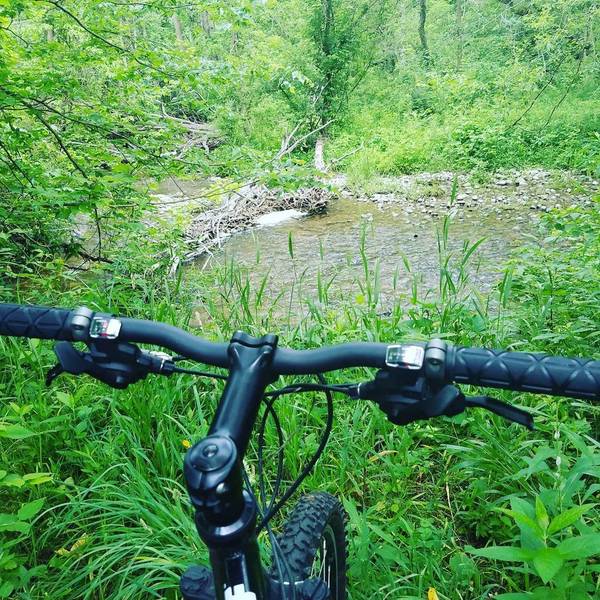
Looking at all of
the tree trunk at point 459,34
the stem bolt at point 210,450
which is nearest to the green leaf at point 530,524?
the stem bolt at point 210,450

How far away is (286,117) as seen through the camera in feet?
50.5

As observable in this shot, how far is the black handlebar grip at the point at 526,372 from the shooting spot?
0.78 meters

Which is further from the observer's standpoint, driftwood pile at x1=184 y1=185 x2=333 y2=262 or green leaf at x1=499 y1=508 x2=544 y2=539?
driftwood pile at x1=184 y1=185 x2=333 y2=262

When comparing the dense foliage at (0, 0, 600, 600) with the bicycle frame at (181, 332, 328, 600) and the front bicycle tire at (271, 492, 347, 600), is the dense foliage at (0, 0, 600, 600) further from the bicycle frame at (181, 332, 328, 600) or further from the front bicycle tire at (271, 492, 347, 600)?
the bicycle frame at (181, 332, 328, 600)

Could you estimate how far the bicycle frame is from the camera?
0.69m

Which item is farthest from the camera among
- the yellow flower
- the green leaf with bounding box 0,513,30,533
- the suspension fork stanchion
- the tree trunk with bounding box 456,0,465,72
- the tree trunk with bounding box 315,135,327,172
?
the tree trunk with bounding box 456,0,465,72

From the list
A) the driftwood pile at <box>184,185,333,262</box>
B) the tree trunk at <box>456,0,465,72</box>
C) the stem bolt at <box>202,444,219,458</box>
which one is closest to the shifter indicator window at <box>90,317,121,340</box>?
the stem bolt at <box>202,444,219,458</box>

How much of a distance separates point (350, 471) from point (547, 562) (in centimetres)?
126

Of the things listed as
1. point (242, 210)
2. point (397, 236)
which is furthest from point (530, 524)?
point (242, 210)

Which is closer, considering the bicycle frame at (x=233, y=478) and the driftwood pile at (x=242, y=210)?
the bicycle frame at (x=233, y=478)

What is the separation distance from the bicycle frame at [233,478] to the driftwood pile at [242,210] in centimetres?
637

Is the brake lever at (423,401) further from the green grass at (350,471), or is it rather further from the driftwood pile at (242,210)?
the driftwood pile at (242,210)

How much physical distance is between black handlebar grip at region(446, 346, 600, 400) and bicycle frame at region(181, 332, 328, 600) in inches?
12.4

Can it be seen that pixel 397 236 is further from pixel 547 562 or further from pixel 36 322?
pixel 36 322
